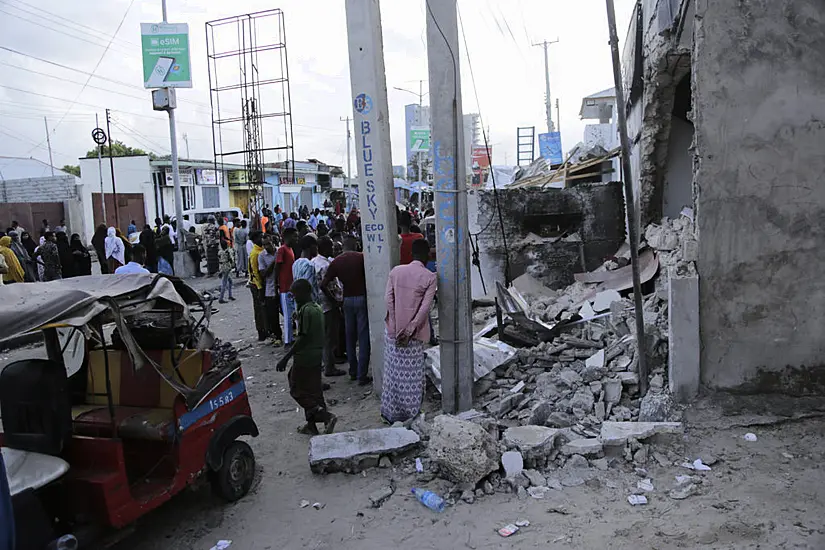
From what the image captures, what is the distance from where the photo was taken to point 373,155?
642 cm

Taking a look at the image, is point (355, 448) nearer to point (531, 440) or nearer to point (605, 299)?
point (531, 440)

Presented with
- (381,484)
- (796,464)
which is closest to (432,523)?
(381,484)

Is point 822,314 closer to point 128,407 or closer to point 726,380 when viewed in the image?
point 726,380

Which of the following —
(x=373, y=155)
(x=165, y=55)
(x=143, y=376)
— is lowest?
(x=143, y=376)

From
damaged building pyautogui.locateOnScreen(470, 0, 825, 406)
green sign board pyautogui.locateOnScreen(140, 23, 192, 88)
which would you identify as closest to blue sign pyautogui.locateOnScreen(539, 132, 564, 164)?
green sign board pyautogui.locateOnScreen(140, 23, 192, 88)

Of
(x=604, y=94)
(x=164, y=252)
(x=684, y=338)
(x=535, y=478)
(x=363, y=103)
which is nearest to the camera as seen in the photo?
(x=535, y=478)

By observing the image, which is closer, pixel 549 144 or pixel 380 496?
pixel 380 496

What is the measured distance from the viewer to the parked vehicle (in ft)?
11.0

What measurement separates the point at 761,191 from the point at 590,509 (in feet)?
10.2

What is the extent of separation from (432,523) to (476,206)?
7666 millimetres

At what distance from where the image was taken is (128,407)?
452 centimetres

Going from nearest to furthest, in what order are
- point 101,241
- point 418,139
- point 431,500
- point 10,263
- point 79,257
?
point 431,500, point 10,263, point 79,257, point 101,241, point 418,139

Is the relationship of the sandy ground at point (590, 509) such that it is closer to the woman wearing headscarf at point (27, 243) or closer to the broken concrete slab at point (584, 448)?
the broken concrete slab at point (584, 448)

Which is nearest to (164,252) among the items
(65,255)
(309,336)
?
(65,255)
